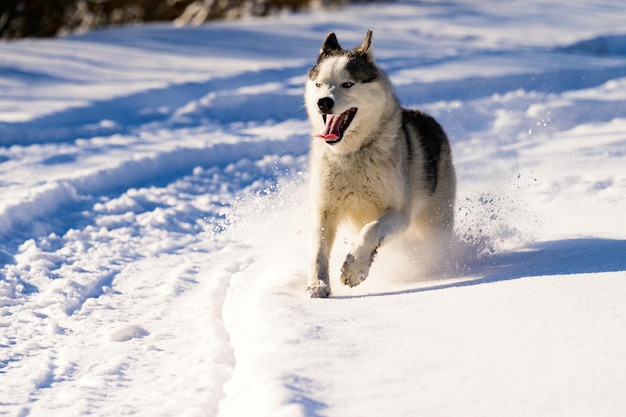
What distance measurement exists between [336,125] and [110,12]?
13.0m

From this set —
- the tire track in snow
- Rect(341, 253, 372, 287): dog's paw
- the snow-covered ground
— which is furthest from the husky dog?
the tire track in snow

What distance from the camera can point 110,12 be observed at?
16.8m

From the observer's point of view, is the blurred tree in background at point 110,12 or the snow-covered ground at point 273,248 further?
the blurred tree in background at point 110,12

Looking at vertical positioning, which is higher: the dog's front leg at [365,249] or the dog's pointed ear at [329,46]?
the dog's pointed ear at [329,46]

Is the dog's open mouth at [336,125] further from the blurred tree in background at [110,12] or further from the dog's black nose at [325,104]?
the blurred tree in background at [110,12]

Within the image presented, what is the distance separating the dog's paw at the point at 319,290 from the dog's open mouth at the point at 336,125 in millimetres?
722

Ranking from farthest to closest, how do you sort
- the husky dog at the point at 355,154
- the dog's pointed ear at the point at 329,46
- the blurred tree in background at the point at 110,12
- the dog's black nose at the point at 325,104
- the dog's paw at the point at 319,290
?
the blurred tree in background at the point at 110,12 < the dog's pointed ear at the point at 329,46 < the husky dog at the point at 355,154 < the dog's black nose at the point at 325,104 < the dog's paw at the point at 319,290

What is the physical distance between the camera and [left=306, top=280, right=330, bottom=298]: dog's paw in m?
4.36

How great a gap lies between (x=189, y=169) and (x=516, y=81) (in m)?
4.51

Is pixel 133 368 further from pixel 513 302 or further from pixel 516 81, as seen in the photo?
pixel 516 81

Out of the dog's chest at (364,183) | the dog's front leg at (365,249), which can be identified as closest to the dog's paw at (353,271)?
the dog's front leg at (365,249)

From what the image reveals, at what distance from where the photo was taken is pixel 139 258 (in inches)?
227

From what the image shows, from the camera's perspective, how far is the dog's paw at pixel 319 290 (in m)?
4.36

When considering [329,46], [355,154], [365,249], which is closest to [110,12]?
[329,46]
